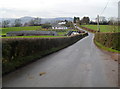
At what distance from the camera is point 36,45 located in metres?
15.5

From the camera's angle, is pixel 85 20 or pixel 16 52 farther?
pixel 85 20

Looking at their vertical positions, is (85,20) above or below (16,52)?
above

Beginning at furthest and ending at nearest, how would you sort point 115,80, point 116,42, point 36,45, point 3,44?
point 116,42 < point 36,45 < point 3,44 < point 115,80

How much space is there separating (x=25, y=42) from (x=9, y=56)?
2.81 meters

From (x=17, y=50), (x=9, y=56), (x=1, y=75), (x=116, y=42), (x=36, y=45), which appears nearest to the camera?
(x=1, y=75)

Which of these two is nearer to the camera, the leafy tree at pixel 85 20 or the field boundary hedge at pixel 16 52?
the field boundary hedge at pixel 16 52

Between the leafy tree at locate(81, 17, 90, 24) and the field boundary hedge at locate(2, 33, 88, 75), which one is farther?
the leafy tree at locate(81, 17, 90, 24)

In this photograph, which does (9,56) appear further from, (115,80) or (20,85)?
(115,80)

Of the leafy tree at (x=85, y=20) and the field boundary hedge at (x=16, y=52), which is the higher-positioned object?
the leafy tree at (x=85, y=20)

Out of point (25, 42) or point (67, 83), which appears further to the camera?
point (25, 42)

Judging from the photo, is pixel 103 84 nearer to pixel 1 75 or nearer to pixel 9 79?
pixel 9 79

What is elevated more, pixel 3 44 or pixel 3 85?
pixel 3 44

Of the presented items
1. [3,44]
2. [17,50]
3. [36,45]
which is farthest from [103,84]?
[36,45]

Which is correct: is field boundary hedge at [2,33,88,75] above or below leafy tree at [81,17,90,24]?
below
